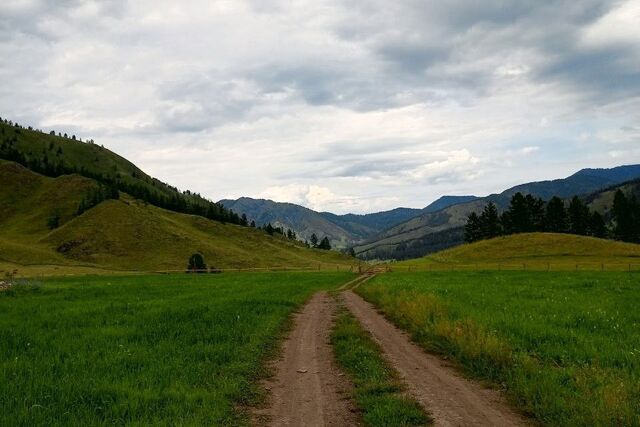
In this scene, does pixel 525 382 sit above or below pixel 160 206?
below

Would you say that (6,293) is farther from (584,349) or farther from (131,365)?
(584,349)

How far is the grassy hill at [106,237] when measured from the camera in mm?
115188

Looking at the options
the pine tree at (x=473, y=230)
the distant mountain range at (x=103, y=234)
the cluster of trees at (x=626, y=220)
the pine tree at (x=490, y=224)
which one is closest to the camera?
the distant mountain range at (x=103, y=234)

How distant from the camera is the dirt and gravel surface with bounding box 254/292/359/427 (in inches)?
359

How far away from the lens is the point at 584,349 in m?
13.5

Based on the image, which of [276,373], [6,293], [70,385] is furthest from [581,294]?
A: [6,293]

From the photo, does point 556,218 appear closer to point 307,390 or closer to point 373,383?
point 373,383

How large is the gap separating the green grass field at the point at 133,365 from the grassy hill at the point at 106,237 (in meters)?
76.4

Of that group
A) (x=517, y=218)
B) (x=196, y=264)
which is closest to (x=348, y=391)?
(x=196, y=264)

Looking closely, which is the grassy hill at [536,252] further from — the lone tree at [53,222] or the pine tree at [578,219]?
the lone tree at [53,222]

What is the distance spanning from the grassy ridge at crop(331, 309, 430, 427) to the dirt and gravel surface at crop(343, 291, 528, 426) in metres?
0.36

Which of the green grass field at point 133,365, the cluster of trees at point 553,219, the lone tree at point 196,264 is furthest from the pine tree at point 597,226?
the green grass field at point 133,365

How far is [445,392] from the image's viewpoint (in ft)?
35.0

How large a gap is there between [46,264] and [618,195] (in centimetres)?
13866
